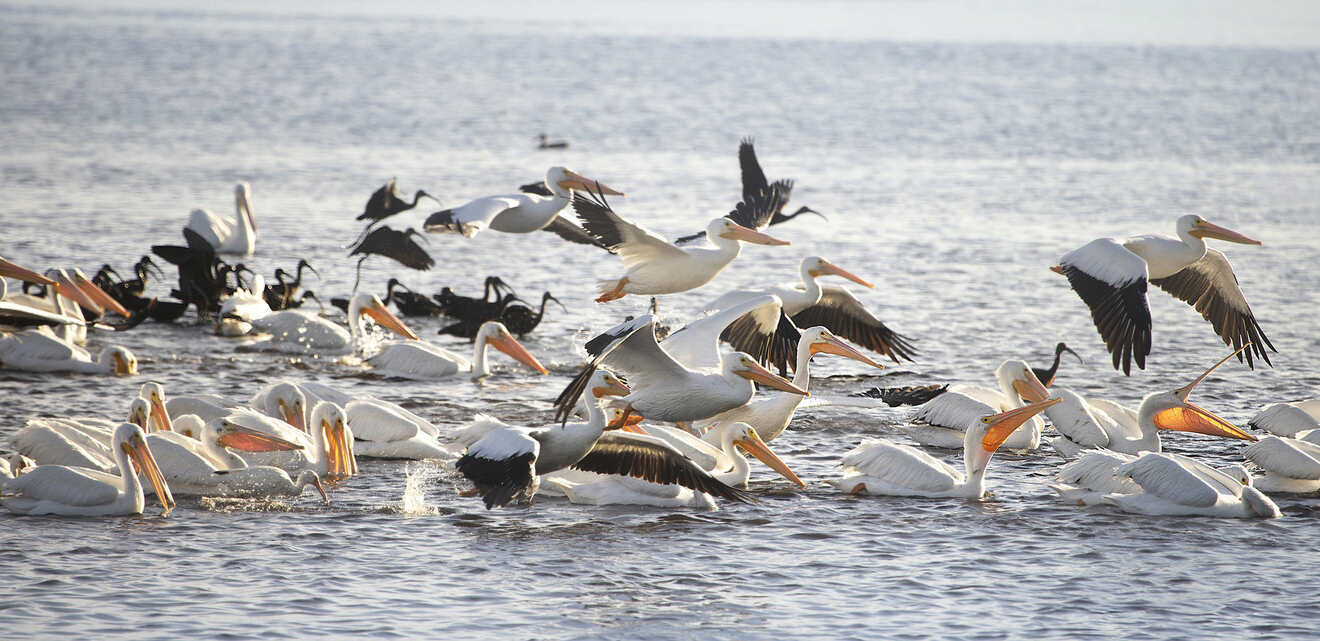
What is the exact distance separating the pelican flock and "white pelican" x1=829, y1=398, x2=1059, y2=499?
10mm

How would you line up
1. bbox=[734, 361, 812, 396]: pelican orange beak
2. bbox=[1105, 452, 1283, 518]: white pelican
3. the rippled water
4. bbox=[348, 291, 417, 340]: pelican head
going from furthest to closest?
bbox=[348, 291, 417, 340]: pelican head
bbox=[734, 361, 812, 396]: pelican orange beak
bbox=[1105, 452, 1283, 518]: white pelican
the rippled water

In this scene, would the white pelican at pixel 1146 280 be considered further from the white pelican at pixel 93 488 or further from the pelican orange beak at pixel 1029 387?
the white pelican at pixel 93 488

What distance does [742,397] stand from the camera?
7102 millimetres

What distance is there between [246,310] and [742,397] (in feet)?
14.9

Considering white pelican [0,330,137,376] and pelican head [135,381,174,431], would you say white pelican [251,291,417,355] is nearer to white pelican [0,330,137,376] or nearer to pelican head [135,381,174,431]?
white pelican [0,330,137,376]

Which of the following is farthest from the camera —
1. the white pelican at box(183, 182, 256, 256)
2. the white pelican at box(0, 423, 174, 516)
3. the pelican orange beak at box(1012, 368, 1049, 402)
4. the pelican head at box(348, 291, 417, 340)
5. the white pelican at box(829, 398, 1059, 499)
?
the white pelican at box(183, 182, 256, 256)

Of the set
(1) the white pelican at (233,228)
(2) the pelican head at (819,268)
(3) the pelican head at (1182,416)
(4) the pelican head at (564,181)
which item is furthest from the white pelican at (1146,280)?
(1) the white pelican at (233,228)

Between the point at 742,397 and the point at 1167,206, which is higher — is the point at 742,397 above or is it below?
below

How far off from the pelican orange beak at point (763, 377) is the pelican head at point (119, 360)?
12.9 ft

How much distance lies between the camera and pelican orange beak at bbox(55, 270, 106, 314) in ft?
32.8

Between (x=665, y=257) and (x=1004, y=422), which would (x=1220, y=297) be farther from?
(x=665, y=257)

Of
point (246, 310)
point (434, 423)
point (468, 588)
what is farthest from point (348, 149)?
point (468, 588)

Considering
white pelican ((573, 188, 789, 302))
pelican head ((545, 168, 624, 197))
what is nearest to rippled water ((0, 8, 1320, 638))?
white pelican ((573, 188, 789, 302))

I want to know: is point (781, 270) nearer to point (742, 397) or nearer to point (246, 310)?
point (246, 310)
